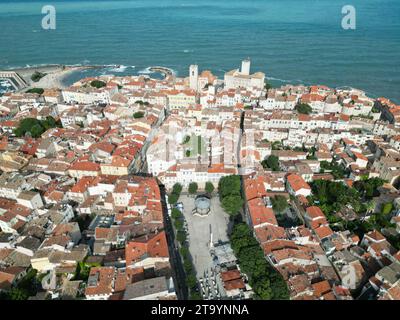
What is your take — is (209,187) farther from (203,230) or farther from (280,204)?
(280,204)

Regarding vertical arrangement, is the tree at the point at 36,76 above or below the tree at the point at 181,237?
above

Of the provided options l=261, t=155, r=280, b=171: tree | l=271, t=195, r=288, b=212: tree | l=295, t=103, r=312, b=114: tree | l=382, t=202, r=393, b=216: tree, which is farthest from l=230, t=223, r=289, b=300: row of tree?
l=295, t=103, r=312, b=114: tree

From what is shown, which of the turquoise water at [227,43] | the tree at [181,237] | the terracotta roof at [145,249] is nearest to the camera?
the terracotta roof at [145,249]

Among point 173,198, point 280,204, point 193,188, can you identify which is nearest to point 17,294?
point 173,198

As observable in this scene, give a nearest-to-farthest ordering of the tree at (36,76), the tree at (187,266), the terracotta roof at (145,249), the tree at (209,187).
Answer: the terracotta roof at (145,249)
the tree at (187,266)
the tree at (209,187)
the tree at (36,76)

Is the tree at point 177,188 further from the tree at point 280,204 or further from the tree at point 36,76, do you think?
the tree at point 36,76

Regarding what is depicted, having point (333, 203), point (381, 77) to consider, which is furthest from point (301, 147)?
point (381, 77)

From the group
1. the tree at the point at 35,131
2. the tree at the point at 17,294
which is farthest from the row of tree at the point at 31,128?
the tree at the point at 17,294
